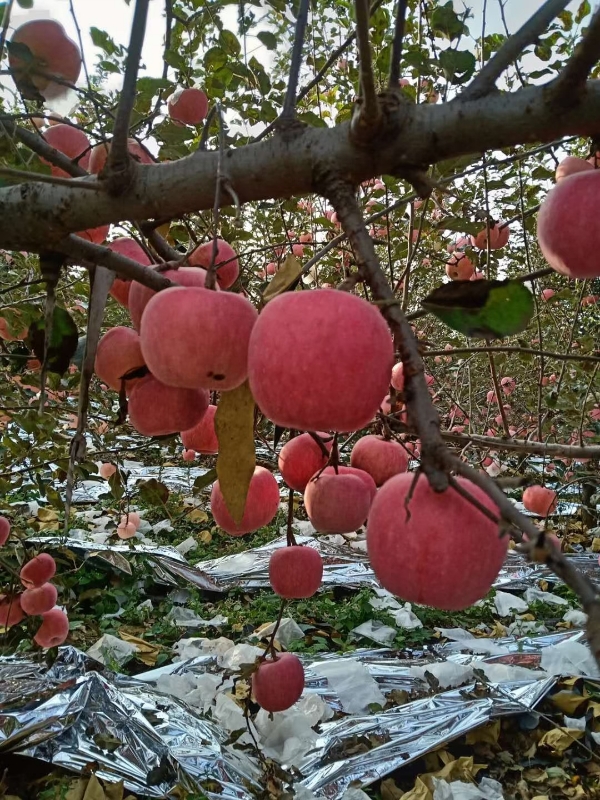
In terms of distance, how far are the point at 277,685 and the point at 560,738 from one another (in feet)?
4.38

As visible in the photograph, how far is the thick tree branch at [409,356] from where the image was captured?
1.34 ft

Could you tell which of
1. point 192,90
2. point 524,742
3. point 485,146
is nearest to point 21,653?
point 524,742

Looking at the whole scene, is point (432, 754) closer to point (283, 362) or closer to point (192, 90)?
point (283, 362)

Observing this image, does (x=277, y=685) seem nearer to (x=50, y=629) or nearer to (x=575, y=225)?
(x=50, y=629)

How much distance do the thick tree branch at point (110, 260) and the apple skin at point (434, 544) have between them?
415 mm

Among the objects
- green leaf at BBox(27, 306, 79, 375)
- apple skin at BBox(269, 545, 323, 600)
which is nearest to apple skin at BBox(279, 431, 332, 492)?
apple skin at BBox(269, 545, 323, 600)

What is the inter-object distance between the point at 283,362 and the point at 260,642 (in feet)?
9.72

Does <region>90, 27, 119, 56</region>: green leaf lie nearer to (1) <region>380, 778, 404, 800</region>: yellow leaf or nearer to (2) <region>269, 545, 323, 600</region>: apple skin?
(2) <region>269, 545, 323, 600</region>: apple skin

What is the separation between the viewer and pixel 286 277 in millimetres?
739

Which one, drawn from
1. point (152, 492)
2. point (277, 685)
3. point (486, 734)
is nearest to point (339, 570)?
point (486, 734)

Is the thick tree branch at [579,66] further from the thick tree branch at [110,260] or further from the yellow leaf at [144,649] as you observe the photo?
the yellow leaf at [144,649]

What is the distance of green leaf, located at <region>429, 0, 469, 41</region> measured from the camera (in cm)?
140

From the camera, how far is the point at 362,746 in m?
2.21

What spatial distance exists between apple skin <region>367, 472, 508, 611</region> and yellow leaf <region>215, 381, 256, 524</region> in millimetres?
260
